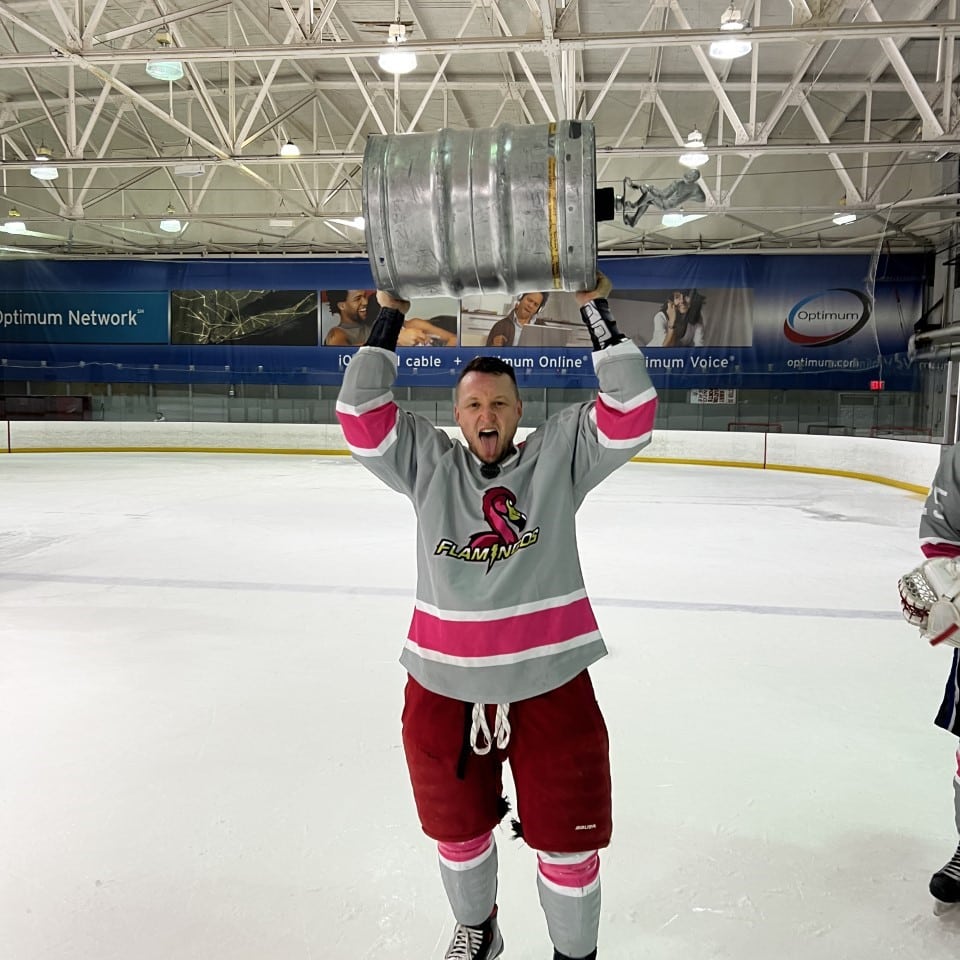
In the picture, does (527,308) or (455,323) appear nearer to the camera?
(527,308)

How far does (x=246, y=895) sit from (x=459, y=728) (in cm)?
88

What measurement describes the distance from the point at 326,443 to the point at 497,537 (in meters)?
17.2

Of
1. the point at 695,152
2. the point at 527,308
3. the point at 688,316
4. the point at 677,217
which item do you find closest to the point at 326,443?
the point at 527,308

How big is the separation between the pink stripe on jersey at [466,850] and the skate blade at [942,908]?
3.85 feet

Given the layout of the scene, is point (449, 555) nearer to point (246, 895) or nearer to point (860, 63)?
point (246, 895)

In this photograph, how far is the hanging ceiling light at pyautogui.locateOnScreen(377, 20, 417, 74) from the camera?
8.88 m

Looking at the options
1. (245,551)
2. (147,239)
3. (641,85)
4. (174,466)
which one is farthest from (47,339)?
(245,551)

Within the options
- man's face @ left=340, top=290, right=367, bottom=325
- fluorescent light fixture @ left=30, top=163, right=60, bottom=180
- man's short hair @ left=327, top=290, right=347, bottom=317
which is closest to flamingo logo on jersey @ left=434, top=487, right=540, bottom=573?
fluorescent light fixture @ left=30, top=163, right=60, bottom=180

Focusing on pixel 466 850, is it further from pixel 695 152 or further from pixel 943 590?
pixel 695 152

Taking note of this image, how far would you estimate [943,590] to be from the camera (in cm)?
194

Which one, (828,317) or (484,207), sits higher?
(828,317)

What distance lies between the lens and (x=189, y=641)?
4.50m

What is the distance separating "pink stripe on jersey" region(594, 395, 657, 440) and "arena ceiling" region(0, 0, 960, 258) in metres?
7.60

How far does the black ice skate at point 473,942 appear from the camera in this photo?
6.35ft
